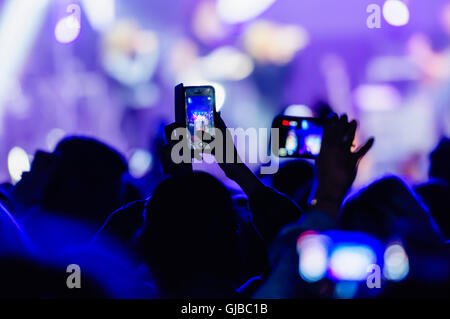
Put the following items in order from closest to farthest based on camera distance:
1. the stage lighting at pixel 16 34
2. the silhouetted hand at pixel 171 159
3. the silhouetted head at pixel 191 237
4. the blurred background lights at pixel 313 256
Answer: the blurred background lights at pixel 313 256 → the silhouetted head at pixel 191 237 → the silhouetted hand at pixel 171 159 → the stage lighting at pixel 16 34

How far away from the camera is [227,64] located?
6.38m

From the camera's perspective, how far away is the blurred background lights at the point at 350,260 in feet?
3.40

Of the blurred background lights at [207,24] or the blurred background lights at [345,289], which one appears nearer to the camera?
the blurred background lights at [345,289]

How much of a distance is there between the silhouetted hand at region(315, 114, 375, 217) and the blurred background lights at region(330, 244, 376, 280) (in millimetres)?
73

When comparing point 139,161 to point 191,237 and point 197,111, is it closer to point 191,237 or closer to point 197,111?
point 197,111

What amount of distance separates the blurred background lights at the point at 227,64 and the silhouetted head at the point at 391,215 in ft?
16.7

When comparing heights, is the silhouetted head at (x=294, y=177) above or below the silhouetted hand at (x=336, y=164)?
above

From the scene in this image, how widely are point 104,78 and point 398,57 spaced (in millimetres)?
3376

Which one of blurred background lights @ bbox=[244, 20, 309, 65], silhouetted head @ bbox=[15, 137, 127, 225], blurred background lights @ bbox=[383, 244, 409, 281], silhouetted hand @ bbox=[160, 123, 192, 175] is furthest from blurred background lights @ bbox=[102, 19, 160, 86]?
blurred background lights @ bbox=[383, 244, 409, 281]

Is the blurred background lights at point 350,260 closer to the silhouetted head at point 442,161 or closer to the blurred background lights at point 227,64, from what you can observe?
the silhouetted head at point 442,161

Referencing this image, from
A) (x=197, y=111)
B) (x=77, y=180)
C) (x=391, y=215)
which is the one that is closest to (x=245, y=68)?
(x=77, y=180)

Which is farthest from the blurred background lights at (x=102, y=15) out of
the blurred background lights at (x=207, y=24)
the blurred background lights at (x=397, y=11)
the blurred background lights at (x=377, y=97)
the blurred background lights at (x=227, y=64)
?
the blurred background lights at (x=397, y=11)
